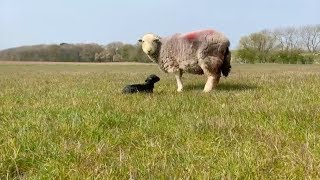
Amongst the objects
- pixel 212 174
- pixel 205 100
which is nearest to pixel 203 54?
pixel 205 100

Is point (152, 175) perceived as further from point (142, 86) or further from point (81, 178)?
point (142, 86)

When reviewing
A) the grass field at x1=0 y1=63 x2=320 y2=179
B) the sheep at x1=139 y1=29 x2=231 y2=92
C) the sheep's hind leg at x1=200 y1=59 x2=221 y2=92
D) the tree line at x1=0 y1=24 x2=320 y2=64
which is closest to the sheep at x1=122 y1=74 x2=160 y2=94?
the sheep at x1=139 y1=29 x2=231 y2=92

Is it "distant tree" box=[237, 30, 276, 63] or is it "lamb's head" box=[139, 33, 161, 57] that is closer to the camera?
"lamb's head" box=[139, 33, 161, 57]

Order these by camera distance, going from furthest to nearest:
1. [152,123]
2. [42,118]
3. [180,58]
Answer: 1. [180,58]
2. [42,118]
3. [152,123]

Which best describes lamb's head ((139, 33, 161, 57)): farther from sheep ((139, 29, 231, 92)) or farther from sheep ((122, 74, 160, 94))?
sheep ((122, 74, 160, 94))

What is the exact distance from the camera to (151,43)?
11.8 m

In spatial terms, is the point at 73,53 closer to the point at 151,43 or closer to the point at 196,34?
the point at 151,43

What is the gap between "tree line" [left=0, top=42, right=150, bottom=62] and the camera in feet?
302

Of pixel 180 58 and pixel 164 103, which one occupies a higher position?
pixel 180 58

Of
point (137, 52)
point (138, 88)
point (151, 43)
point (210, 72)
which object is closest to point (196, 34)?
point (210, 72)

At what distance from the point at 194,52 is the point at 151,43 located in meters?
1.37

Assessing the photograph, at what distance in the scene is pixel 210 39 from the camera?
10945 millimetres

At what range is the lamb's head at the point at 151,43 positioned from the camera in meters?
11.8

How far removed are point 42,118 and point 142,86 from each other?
457 cm
